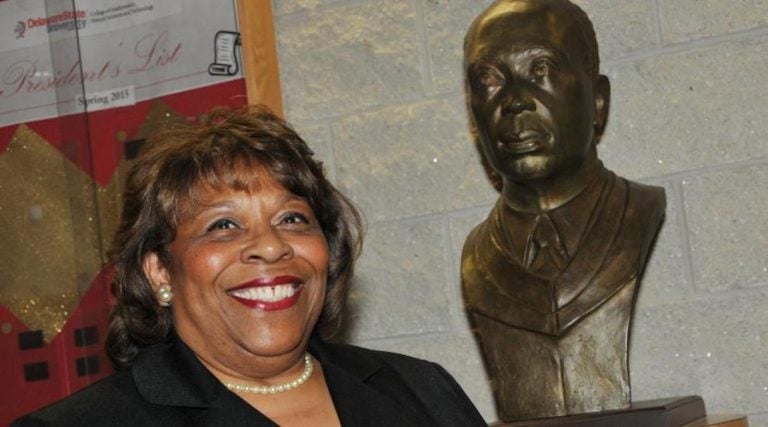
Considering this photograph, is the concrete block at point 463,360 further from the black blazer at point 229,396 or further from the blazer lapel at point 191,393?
the blazer lapel at point 191,393

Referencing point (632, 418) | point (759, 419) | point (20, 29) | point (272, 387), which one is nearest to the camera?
point (272, 387)

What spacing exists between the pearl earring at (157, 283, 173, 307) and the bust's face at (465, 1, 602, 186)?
72 centimetres

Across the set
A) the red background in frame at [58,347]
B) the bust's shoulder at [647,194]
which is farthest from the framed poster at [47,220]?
the bust's shoulder at [647,194]

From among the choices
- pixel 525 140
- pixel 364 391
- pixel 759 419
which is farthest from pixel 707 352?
pixel 364 391

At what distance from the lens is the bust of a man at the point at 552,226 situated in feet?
7.73

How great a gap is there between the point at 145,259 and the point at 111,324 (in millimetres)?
137

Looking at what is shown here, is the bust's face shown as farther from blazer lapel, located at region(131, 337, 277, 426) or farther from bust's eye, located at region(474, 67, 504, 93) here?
blazer lapel, located at region(131, 337, 277, 426)

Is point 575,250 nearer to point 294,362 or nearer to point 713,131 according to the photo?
point 713,131

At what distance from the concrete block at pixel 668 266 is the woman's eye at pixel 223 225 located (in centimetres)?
114

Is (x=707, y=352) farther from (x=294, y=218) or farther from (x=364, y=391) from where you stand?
(x=294, y=218)

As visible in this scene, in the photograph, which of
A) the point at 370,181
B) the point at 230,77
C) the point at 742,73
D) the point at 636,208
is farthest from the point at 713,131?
the point at 230,77

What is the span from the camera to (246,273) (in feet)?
5.90

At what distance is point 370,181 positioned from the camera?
3004mm

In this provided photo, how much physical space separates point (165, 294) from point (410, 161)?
3.67 feet
